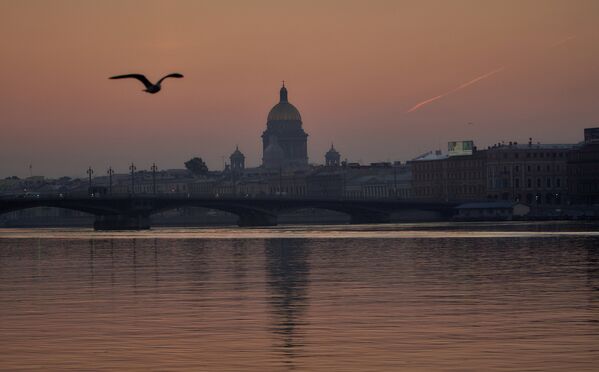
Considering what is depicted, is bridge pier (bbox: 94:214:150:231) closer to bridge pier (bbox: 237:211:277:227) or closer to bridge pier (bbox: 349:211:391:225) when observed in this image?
bridge pier (bbox: 237:211:277:227)

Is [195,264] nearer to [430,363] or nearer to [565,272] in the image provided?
[565,272]

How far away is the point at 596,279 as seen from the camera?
4722 cm

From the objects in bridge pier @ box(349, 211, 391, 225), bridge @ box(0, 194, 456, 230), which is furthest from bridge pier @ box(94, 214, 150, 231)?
bridge pier @ box(349, 211, 391, 225)

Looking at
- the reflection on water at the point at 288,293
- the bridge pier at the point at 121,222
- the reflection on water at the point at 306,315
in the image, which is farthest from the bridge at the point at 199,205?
the reflection on water at the point at 306,315

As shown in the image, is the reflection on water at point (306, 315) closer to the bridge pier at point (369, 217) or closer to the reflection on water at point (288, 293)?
the reflection on water at point (288, 293)

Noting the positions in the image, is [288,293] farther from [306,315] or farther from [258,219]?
[258,219]

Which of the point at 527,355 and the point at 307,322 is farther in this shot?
the point at 307,322

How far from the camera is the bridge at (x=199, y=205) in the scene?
151625 millimetres

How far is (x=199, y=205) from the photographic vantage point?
159m

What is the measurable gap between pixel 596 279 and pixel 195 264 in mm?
20610

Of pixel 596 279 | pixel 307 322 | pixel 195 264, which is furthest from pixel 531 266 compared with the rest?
pixel 307 322

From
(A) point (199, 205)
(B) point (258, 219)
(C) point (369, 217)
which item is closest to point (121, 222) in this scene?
(A) point (199, 205)

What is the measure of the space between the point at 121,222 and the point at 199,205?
8454mm

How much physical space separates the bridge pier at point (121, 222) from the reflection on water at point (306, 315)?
9676 centimetres
